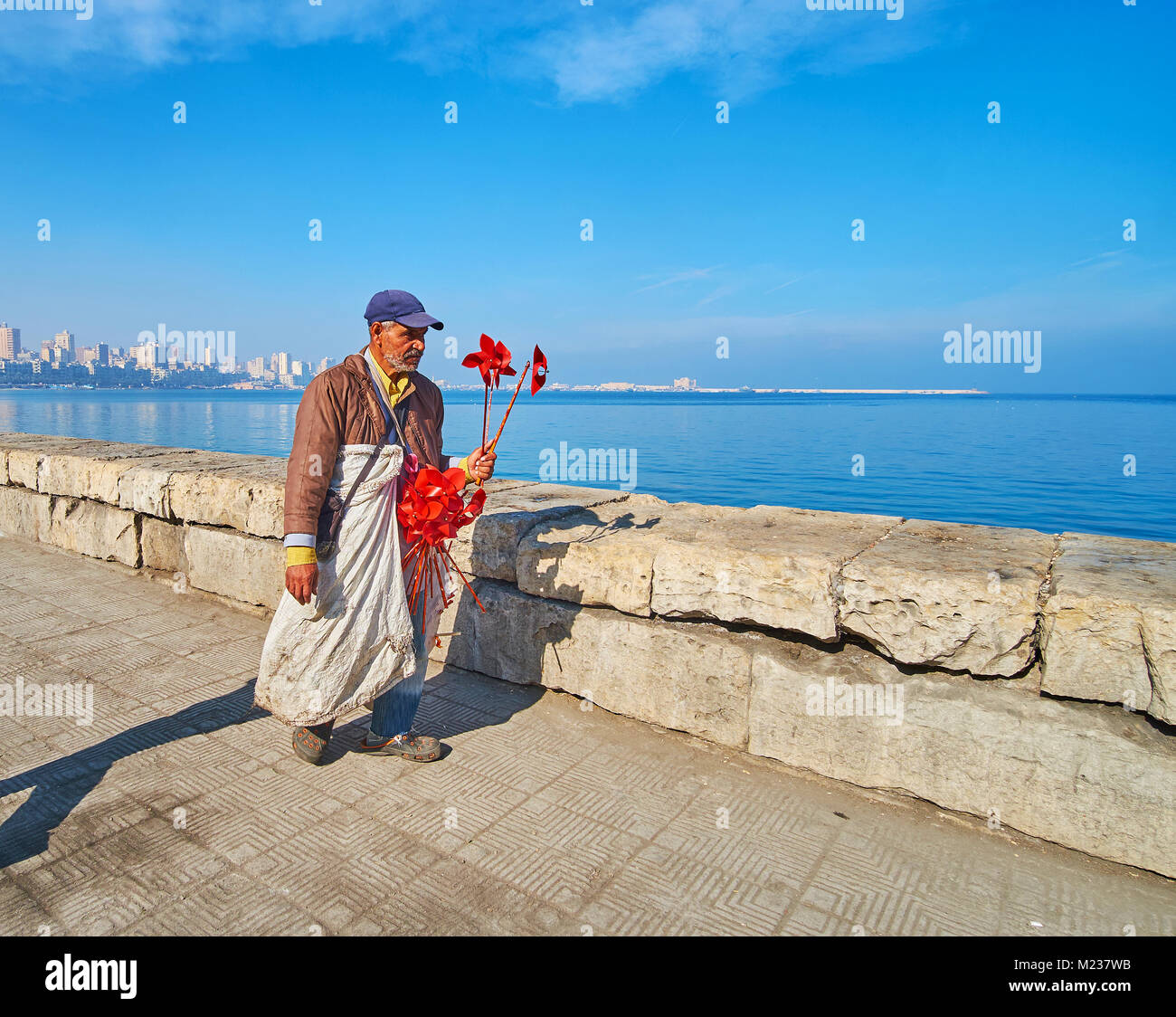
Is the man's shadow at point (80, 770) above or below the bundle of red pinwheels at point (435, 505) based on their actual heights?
below

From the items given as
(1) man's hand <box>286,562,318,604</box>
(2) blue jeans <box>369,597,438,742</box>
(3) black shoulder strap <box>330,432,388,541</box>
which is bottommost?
(2) blue jeans <box>369,597,438,742</box>

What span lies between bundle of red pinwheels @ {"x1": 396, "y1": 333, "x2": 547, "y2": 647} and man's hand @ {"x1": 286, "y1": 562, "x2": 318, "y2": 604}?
1.34 ft

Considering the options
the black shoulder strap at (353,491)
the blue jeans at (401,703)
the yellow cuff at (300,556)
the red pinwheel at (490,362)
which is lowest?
the blue jeans at (401,703)

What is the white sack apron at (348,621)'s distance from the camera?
2.84 metres

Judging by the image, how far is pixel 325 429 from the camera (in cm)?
275

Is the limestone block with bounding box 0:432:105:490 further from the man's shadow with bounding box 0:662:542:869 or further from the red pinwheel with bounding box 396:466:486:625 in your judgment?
the red pinwheel with bounding box 396:466:486:625

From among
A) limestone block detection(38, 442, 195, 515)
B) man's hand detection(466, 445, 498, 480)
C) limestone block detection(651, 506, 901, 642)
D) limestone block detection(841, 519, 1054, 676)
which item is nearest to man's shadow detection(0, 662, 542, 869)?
limestone block detection(651, 506, 901, 642)

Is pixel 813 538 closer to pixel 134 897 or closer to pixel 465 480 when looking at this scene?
pixel 465 480

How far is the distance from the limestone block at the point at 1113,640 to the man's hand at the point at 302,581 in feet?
8.62

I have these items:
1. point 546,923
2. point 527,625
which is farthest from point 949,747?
point 527,625

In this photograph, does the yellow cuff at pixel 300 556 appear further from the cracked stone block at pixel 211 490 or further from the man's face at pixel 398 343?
the cracked stone block at pixel 211 490

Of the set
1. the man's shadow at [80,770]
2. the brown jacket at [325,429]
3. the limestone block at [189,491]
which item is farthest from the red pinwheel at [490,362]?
the limestone block at [189,491]

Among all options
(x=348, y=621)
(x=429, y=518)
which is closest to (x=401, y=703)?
(x=348, y=621)

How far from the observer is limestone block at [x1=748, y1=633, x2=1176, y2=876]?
2.33 metres
